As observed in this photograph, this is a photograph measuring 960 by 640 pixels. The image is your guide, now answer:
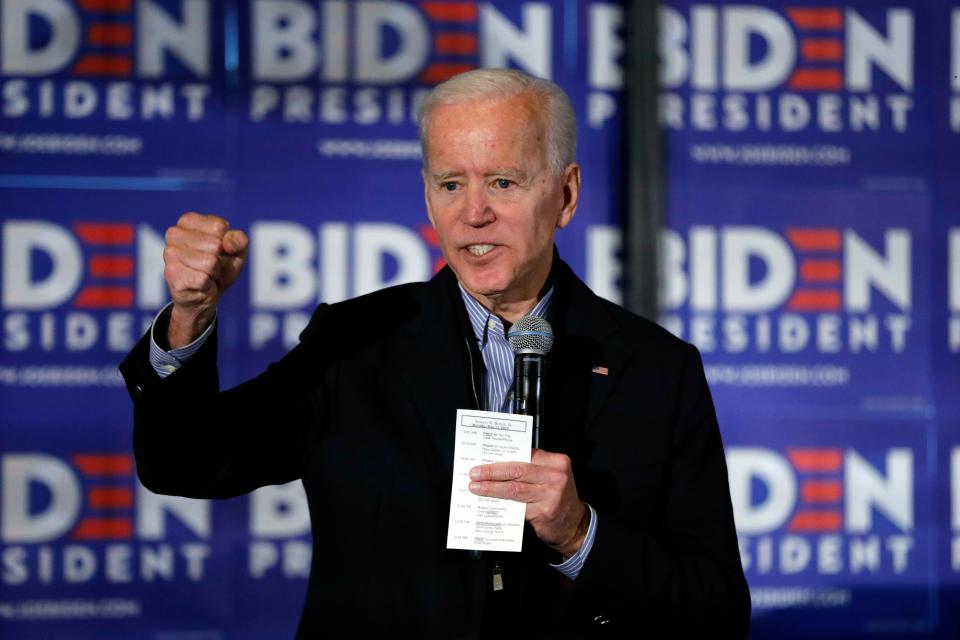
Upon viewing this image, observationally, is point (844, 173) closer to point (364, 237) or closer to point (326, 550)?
point (364, 237)

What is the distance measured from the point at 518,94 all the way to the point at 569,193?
22cm

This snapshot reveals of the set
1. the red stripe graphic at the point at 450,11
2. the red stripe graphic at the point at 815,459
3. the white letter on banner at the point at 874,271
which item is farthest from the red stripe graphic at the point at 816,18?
the red stripe graphic at the point at 815,459

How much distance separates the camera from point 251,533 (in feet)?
11.2

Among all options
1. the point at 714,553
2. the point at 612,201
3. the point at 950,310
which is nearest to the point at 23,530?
the point at 612,201

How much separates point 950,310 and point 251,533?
2406 millimetres

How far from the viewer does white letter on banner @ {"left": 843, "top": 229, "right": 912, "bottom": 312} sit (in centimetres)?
360

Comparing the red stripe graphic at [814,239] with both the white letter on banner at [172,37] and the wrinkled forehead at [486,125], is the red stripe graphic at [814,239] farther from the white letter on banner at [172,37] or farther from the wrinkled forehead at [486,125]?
the wrinkled forehead at [486,125]

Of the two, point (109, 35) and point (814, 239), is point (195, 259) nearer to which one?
point (109, 35)

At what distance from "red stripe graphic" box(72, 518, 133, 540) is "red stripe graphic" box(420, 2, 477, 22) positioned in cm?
187

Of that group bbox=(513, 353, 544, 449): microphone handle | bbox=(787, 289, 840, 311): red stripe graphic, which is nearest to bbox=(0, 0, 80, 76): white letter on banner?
bbox=(787, 289, 840, 311): red stripe graphic

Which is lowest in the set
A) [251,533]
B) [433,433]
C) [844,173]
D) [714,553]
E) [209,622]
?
[209,622]

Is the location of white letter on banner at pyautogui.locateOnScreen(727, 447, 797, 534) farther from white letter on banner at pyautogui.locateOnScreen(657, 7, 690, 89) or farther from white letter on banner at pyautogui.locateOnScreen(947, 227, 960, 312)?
white letter on banner at pyautogui.locateOnScreen(657, 7, 690, 89)

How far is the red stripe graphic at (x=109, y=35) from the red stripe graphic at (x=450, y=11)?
925 mm

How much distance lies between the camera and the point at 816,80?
361cm
